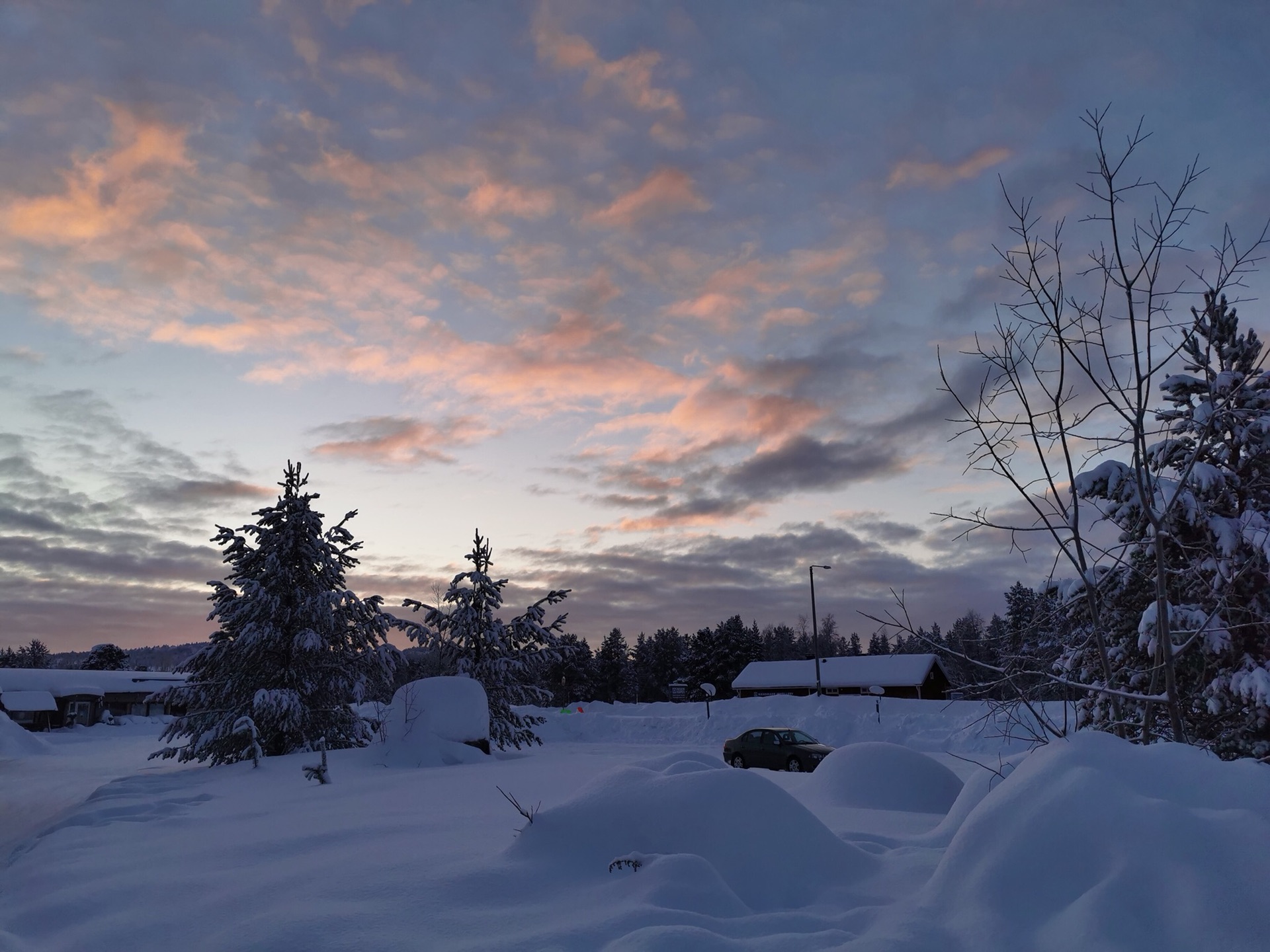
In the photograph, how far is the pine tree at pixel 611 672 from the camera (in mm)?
79875

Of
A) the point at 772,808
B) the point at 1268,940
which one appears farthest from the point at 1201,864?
the point at 772,808

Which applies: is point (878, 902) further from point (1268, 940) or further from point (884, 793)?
point (884, 793)

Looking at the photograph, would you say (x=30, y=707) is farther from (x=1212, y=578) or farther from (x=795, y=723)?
(x=1212, y=578)

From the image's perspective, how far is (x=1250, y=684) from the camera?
13383mm

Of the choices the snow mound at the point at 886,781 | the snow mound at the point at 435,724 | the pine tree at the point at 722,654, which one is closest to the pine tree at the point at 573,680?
the pine tree at the point at 722,654

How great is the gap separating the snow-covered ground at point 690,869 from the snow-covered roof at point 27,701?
55811 mm

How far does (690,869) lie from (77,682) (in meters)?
77.1

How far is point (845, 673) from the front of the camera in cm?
6069

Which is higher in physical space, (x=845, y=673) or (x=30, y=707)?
(x=845, y=673)

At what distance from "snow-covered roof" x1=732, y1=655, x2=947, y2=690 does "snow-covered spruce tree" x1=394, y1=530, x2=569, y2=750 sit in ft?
105

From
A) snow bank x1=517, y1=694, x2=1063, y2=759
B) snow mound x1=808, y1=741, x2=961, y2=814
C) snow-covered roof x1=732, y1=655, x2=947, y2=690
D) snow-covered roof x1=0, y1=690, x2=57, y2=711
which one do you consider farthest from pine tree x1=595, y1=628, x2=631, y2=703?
snow mound x1=808, y1=741, x2=961, y2=814

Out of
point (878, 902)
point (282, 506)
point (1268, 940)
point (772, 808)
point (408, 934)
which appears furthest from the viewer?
point (282, 506)

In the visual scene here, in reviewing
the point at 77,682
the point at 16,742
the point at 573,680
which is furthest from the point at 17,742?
the point at 573,680

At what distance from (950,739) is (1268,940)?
94.9 feet
